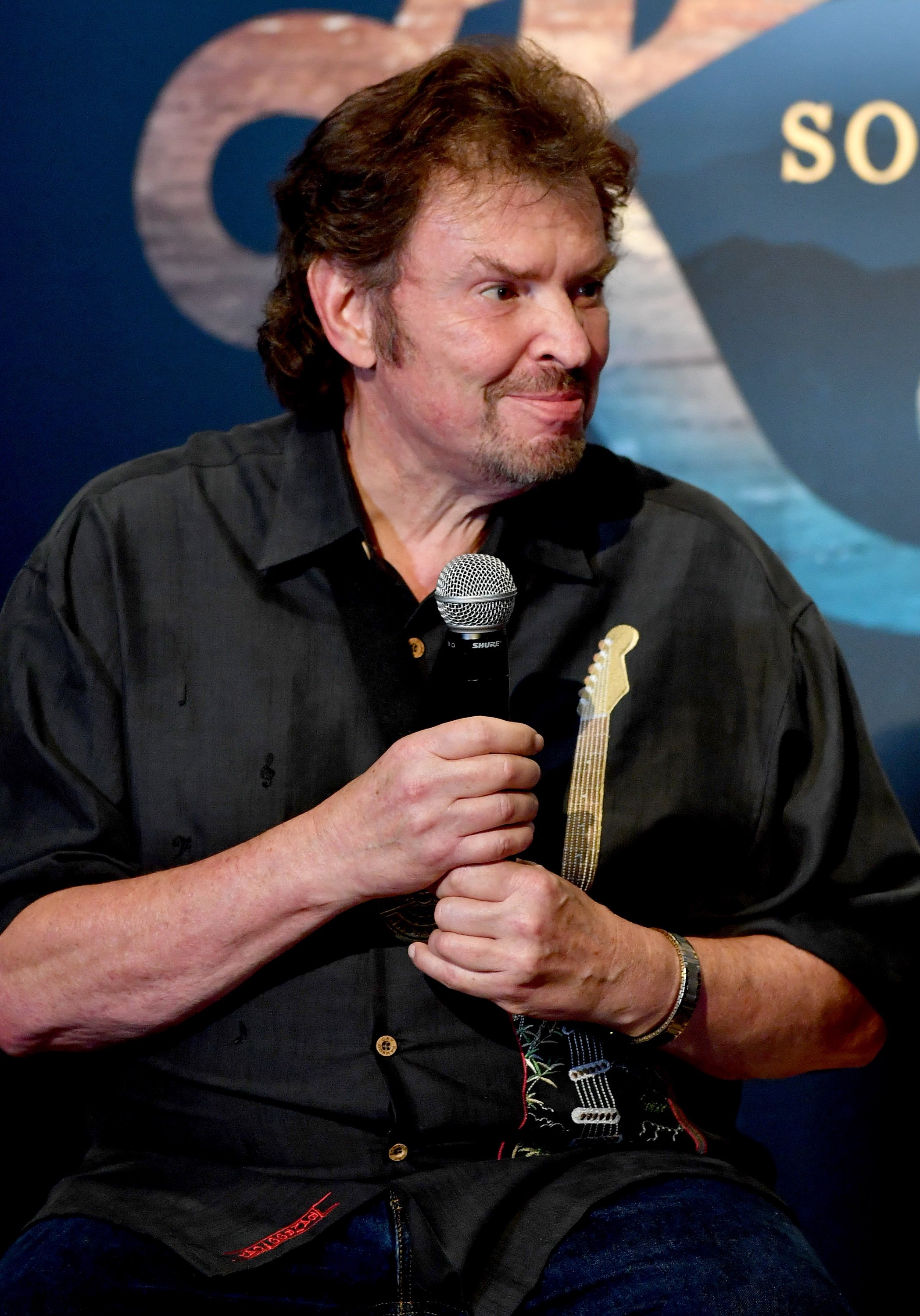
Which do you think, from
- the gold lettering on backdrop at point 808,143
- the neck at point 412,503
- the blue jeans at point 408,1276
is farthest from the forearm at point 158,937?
the gold lettering on backdrop at point 808,143

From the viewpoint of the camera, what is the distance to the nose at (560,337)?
1.65 m

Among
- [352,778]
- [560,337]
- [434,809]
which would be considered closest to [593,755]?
[352,778]

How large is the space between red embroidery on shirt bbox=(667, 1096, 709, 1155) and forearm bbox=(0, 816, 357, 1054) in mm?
517

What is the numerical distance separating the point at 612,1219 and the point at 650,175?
70.5 inches

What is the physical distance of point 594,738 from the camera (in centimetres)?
170

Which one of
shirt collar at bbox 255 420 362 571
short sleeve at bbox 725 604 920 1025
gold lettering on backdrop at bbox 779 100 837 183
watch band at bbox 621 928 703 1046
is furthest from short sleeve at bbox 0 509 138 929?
gold lettering on backdrop at bbox 779 100 837 183

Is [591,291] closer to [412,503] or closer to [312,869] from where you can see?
[412,503]

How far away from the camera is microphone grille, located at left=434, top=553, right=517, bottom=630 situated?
1.24 meters

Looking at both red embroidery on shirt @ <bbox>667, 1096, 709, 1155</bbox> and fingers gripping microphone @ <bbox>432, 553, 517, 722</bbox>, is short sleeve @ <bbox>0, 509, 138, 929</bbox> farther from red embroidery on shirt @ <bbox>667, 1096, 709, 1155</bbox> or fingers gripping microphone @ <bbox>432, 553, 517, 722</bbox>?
red embroidery on shirt @ <bbox>667, 1096, 709, 1155</bbox>

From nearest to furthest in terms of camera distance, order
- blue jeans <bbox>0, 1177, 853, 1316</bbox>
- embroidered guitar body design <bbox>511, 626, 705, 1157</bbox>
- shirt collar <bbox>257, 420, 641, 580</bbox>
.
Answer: blue jeans <bbox>0, 1177, 853, 1316</bbox>
embroidered guitar body design <bbox>511, 626, 705, 1157</bbox>
shirt collar <bbox>257, 420, 641, 580</bbox>

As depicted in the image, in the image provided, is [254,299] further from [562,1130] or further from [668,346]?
[562,1130]

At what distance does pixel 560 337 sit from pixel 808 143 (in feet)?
3.42

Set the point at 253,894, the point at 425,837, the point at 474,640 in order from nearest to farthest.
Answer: the point at 474,640
the point at 425,837
the point at 253,894

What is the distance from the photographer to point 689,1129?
1661 millimetres
